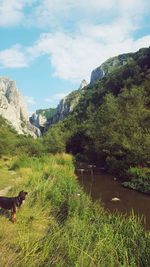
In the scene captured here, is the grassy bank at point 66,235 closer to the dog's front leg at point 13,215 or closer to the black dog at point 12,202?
the dog's front leg at point 13,215

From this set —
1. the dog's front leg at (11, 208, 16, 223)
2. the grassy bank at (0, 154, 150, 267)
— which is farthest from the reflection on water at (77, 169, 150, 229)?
the dog's front leg at (11, 208, 16, 223)

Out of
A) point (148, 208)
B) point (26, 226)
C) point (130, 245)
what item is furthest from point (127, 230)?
point (148, 208)

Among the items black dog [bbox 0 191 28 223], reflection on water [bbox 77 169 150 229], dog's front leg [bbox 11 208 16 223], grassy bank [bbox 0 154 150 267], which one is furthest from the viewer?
reflection on water [bbox 77 169 150 229]

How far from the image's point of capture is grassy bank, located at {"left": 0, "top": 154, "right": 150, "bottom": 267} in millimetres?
5793

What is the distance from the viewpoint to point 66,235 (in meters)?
7.08

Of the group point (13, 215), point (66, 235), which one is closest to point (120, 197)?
point (13, 215)

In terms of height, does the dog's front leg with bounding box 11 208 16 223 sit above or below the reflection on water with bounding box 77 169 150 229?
above

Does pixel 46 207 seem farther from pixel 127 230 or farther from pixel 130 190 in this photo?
pixel 130 190

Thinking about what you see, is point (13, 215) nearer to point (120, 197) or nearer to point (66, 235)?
point (66, 235)

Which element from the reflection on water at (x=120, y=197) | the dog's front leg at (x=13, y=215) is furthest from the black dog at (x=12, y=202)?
the reflection on water at (x=120, y=197)

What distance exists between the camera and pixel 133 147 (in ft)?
112

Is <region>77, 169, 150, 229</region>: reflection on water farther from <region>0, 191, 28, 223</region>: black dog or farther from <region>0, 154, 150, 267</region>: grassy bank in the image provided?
<region>0, 191, 28, 223</region>: black dog

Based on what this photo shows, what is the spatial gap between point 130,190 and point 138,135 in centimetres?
951

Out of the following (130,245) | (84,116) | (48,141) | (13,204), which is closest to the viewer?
(130,245)
